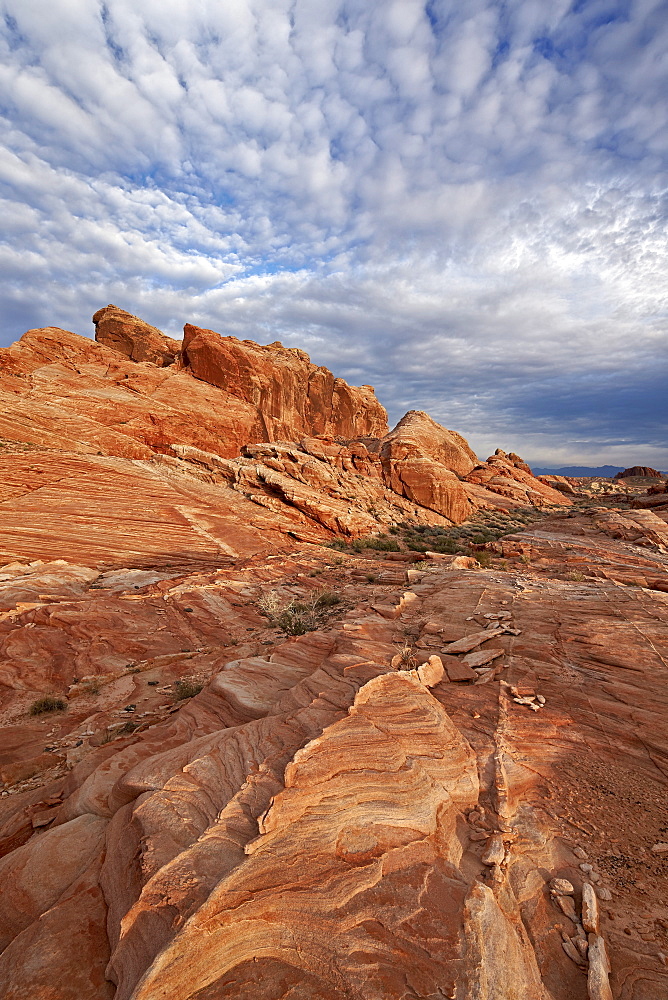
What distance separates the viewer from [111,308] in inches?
1699

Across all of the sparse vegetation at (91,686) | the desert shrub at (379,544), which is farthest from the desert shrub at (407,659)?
the desert shrub at (379,544)

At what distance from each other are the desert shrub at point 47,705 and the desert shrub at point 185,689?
80.6 inches

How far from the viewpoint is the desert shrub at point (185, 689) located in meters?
7.91

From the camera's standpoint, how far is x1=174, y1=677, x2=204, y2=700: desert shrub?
791cm

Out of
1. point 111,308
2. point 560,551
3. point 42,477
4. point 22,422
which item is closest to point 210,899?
point 42,477

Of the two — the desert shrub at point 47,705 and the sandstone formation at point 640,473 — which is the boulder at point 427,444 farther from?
the sandstone formation at point 640,473

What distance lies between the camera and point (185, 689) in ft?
26.2

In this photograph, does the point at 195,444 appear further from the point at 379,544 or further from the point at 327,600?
the point at 327,600

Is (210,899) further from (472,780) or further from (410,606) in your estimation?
(410,606)

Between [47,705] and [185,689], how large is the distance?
2.52 m

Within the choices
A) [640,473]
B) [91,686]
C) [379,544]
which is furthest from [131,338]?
[640,473]

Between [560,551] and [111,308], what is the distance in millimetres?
48398

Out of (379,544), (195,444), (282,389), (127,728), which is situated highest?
(282,389)

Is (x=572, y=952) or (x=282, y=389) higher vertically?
(x=282, y=389)
